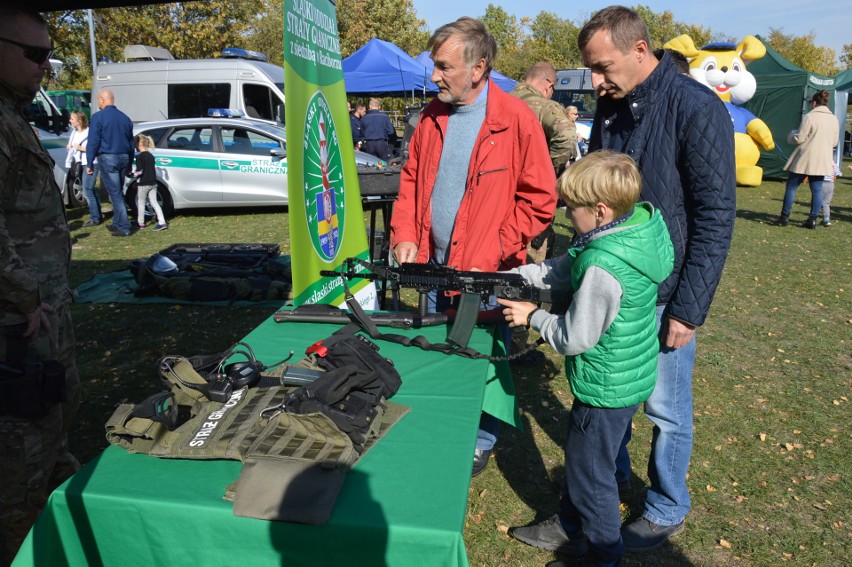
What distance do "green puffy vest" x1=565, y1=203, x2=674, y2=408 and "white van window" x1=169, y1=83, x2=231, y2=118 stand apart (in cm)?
1216

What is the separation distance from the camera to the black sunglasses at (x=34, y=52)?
84.9 inches

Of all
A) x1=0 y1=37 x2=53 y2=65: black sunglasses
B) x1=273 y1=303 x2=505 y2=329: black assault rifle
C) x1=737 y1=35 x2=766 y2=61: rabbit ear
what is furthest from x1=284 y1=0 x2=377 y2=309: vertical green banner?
x1=737 y1=35 x2=766 y2=61: rabbit ear

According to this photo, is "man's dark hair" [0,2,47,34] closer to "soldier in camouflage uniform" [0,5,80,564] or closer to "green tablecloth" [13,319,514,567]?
"soldier in camouflage uniform" [0,5,80,564]

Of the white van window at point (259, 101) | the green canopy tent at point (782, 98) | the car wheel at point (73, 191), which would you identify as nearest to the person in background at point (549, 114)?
the white van window at point (259, 101)

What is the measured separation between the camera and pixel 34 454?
2.28 m

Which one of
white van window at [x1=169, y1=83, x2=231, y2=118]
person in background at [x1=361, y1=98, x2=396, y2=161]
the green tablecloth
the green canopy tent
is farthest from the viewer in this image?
the green canopy tent

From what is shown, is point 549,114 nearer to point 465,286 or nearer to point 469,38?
point 469,38

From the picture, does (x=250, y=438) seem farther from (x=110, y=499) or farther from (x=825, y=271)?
(x=825, y=271)

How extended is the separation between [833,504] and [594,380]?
199cm

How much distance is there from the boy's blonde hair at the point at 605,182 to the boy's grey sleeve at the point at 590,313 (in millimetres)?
249

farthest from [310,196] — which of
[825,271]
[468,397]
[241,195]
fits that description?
[241,195]

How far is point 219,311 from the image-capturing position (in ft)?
20.4

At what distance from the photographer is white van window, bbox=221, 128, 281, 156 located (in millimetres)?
10609

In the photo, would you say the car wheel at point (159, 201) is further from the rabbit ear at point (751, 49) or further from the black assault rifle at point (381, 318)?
the rabbit ear at point (751, 49)
